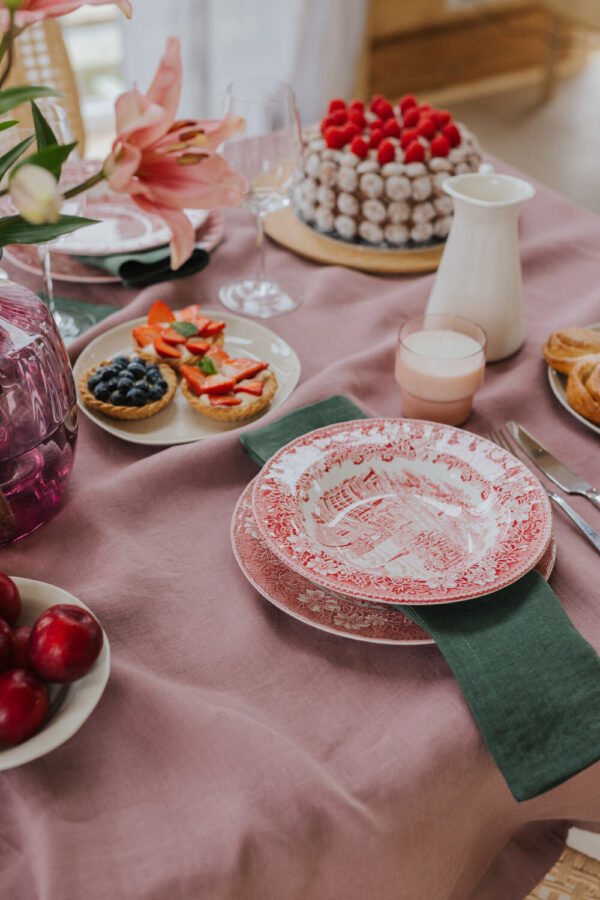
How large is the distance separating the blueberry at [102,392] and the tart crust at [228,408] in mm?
89

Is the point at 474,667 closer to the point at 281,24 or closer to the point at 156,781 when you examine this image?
the point at 156,781

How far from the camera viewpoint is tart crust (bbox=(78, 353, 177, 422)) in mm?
984

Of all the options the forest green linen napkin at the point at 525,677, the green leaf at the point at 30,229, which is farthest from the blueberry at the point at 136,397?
the forest green linen napkin at the point at 525,677

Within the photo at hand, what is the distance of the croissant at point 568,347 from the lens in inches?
42.2

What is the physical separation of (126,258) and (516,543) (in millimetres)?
742

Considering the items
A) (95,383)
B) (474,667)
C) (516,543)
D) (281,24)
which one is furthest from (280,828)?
(281,24)

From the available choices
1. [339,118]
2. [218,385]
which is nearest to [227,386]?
[218,385]

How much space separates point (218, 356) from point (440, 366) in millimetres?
277

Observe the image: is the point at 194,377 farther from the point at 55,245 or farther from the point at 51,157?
the point at 51,157

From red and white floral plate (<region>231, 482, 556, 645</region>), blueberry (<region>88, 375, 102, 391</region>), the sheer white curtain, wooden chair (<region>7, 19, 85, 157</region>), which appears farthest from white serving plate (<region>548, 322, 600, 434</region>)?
Result: the sheer white curtain

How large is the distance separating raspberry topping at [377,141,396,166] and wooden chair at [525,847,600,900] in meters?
0.93

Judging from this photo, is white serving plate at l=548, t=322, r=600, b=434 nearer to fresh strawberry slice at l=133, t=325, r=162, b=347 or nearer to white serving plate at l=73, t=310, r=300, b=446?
white serving plate at l=73, t=310, r=300, b=446

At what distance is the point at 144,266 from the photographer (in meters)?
1.25

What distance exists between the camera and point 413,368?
0.99m
